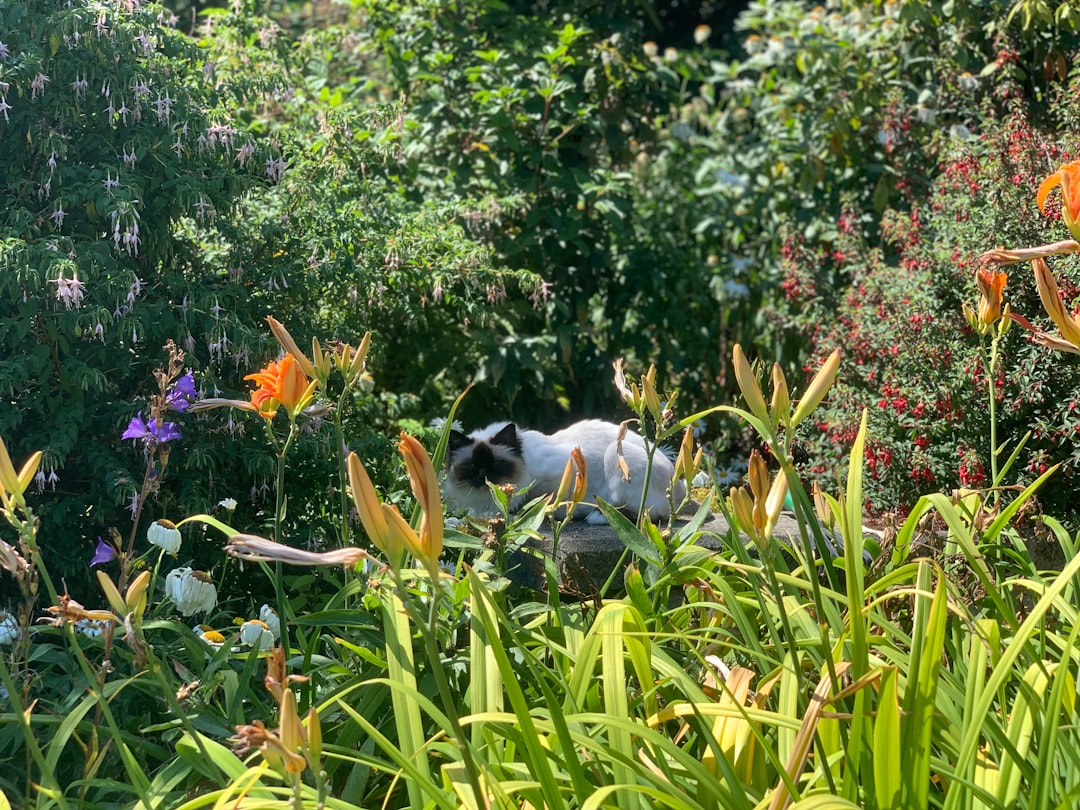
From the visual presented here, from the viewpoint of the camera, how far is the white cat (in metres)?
3.54

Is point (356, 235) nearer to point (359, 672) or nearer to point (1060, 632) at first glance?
point (359, 672)

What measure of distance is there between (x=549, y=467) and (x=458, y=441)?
1.13ft

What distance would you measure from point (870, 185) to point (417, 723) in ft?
17.5

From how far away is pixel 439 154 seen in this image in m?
6.04

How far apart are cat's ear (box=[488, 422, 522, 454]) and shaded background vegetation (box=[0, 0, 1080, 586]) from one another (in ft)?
1.21

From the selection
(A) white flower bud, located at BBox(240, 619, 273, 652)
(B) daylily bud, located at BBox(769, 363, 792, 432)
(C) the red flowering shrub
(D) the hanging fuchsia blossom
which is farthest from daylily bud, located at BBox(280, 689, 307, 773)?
(C) the red flowering shrub

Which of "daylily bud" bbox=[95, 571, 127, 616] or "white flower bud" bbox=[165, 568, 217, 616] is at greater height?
"daylily bud" bbox=[95, 571, 127, 616]

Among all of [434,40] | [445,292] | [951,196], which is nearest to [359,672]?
[445,292]

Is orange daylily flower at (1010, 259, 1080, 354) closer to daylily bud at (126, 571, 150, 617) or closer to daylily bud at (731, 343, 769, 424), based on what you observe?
daylily bud at (731, 343, 769, 424)

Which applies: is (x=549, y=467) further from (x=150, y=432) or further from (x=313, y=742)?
(x=313, y=742)

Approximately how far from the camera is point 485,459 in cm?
365

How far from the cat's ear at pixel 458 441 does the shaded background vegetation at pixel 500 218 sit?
254 millimetres

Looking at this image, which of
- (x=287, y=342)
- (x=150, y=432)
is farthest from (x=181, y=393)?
(x=287, y=342)

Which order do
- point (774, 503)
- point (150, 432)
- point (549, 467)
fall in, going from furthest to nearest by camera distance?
point (549, 467), point (150, 432), point (774, 503)
